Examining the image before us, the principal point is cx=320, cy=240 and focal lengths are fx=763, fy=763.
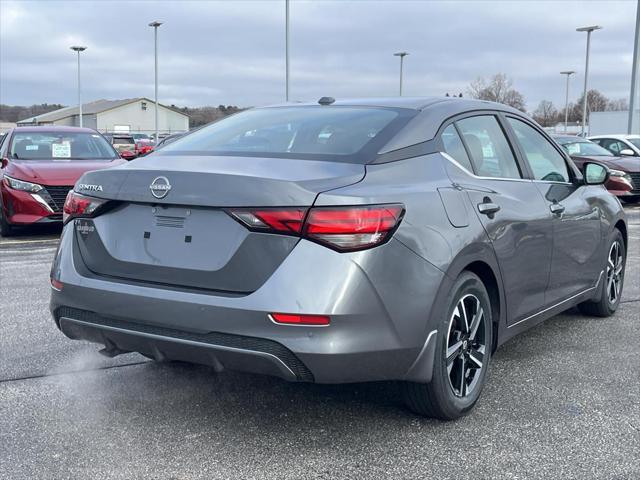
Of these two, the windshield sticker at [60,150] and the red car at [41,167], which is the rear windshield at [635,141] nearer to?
the red car at [41,167]

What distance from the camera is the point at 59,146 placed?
1104cm

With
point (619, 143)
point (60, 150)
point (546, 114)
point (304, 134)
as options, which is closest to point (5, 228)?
point (60, 150)

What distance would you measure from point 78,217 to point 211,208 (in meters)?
0.82

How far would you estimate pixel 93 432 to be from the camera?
11.6 ft

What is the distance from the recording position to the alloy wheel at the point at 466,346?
3.61m

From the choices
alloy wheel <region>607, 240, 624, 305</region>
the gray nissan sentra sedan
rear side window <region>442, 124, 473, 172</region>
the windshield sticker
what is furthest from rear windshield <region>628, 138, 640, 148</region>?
rear side window <region>442, 124, 473, 172</region>

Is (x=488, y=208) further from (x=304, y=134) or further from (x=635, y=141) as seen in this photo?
(x=635, y=141)

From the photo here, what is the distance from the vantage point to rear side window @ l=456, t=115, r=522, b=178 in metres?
4.05

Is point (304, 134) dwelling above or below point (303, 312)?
above

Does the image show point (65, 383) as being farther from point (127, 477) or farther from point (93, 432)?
point (127, 477)

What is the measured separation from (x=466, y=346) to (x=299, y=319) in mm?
1126

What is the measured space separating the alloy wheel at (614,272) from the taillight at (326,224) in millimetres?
3293

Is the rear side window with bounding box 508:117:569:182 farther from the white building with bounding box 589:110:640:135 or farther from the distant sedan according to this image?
the white building with bounding box 589:110:640:135

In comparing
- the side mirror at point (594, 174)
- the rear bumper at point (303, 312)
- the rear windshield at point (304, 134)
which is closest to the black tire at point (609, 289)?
the side mirror at point (594, 174)
